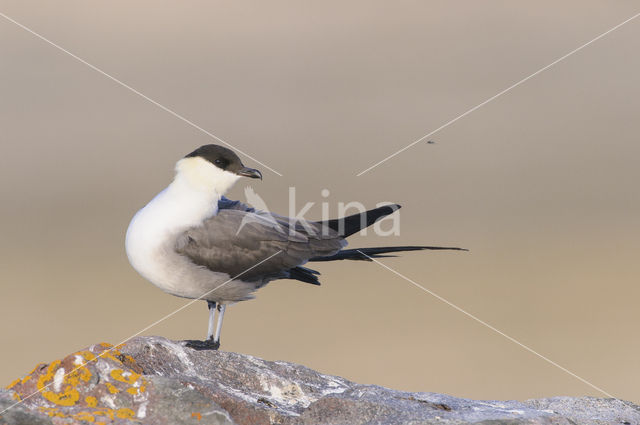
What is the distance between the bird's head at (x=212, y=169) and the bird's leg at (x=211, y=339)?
112cm

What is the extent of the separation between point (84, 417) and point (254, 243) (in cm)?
359

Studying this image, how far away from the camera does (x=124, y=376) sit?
482 cm

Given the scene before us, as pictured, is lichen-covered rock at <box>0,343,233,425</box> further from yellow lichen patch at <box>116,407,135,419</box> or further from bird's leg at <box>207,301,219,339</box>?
bird's leg at <box>207,301,219,339</box>

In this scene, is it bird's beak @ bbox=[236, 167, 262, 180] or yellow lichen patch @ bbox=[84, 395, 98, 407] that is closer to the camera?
yellow lichen patch @ bbox=[84, 395, 98, 407]

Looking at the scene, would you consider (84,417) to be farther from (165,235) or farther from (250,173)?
(250,173)

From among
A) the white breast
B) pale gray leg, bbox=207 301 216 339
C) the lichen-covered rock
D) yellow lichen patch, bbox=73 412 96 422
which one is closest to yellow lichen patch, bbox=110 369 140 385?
the lichen-covered rock

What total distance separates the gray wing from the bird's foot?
0.66 m

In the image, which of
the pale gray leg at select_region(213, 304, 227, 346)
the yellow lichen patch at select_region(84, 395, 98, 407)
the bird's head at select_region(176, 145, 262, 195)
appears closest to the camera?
the yellow lichen patch at select_region(84, 395, 98, 407)

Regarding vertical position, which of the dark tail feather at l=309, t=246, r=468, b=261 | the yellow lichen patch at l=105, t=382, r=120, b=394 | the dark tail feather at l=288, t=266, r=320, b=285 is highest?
the dark tail feather at l=309, t=246, r=468, b=261

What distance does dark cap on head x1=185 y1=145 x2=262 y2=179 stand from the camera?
7.66 meters

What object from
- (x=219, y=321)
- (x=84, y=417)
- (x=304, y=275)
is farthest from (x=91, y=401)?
(x=304, y=275)

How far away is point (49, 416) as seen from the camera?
4.40 meters

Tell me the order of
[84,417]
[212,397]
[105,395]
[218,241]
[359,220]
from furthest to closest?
[359,220]
[218,241]
[212,397]
[105,395]
[84,417]

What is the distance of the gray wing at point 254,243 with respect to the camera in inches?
296
